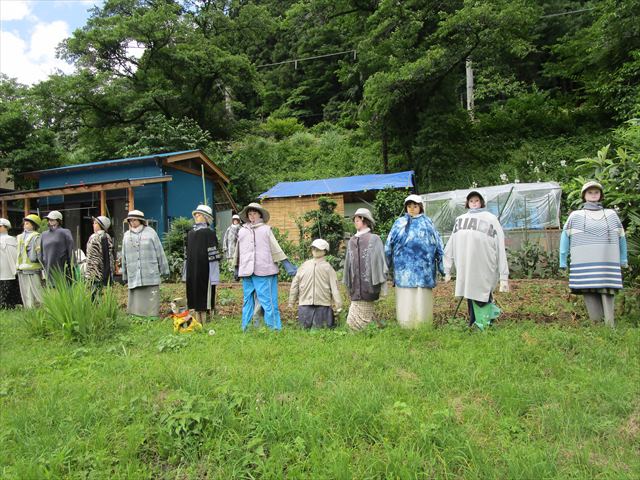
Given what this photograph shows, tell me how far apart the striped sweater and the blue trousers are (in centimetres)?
355

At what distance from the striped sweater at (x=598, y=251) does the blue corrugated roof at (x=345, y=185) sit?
32.1 feet

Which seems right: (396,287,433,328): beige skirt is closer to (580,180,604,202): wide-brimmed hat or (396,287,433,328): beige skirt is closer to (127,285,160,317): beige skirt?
(580,180,604,202): wide-brimmed hat

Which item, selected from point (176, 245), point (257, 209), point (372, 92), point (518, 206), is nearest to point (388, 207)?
point (518, 206)

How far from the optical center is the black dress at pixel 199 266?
644cm

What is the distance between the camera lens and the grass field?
8.85 feet

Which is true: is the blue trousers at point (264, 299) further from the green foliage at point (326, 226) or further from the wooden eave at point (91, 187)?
the wooden eave at point (91, 187)

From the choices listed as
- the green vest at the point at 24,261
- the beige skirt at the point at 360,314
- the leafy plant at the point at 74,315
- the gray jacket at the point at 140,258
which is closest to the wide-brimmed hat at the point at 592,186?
the beige skirt at the point at 360,314

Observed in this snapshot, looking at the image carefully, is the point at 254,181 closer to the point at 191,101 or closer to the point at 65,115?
the point at 191,101

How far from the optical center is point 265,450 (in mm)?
2908

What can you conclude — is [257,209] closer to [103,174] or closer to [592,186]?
[592,186]

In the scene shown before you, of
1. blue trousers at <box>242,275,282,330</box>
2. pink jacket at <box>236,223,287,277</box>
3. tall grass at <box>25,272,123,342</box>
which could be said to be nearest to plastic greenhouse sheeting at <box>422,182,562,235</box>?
pink jacket at <box>236,223,287,277</box>

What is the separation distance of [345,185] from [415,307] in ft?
37.3

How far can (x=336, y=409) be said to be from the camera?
3.15 meters

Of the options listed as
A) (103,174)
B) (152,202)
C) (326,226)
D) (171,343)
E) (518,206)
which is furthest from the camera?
(103,174)
